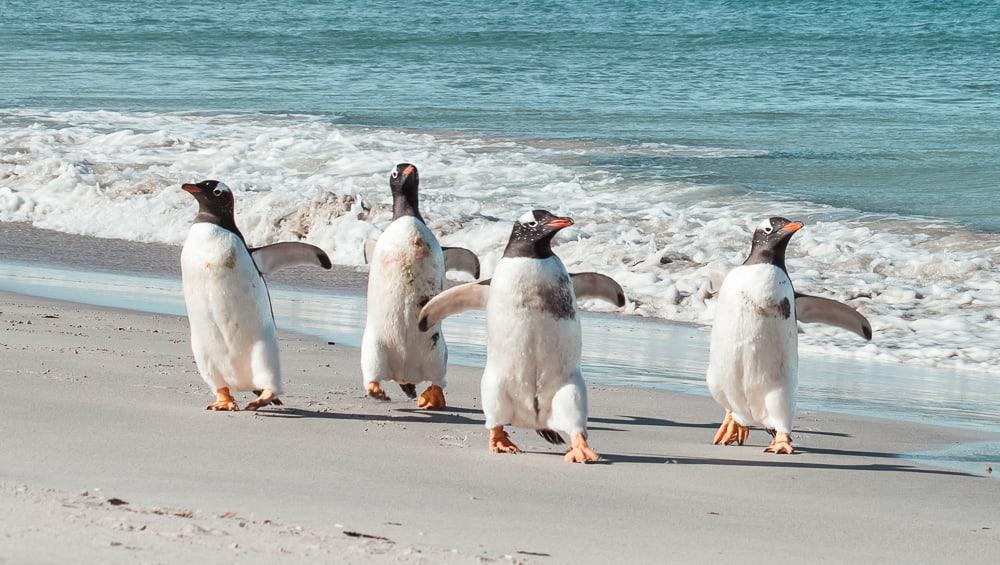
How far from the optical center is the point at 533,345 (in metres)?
5.48

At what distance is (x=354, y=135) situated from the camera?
69.3ft

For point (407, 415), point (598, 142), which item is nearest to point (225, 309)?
point (407, 415)

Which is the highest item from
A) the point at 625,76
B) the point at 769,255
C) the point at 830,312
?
the point at 625,76

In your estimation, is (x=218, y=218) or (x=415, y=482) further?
(x=218, y=218)

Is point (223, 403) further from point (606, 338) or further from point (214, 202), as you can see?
point (606, 338)

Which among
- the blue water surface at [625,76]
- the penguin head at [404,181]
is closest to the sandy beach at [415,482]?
the penguin head at [404,181]

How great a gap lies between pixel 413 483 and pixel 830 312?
2.32 metres

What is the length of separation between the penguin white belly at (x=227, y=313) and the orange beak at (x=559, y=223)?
1455 millimetres

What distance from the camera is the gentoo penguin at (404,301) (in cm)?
650

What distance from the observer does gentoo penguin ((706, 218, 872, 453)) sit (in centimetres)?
589

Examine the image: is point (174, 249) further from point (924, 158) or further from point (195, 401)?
point (924, 158)

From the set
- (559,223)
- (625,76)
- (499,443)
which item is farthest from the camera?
(625,76)

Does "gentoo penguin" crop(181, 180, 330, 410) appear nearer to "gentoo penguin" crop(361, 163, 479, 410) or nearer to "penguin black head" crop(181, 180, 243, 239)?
"penguin black head" crop(181, 180, 243, 239)

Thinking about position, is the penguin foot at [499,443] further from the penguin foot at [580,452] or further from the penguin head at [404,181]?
the penguin head at [404,181]
